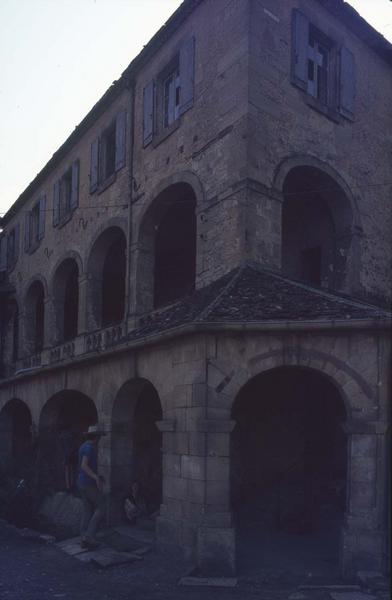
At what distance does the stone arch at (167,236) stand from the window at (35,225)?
4.73 meters

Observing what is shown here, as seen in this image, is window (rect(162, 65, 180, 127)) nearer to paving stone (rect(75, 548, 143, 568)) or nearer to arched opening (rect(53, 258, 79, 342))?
arched opening (rect(53, 258, 79, 342))

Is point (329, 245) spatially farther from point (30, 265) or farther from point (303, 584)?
point (30, 265)

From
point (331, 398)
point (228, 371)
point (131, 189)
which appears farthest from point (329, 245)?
point (228, 371)

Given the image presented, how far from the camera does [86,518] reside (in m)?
9.55

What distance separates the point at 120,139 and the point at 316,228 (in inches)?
213

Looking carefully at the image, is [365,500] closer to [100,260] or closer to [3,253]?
[100,260]

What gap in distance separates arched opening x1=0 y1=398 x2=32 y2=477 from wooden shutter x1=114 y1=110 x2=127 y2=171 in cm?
753

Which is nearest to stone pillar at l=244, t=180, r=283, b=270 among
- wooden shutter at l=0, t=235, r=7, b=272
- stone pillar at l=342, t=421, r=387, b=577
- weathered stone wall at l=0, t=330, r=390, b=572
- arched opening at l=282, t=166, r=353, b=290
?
arched opening at l=282, t=166, r=353, b=290

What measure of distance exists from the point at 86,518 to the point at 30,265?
43.6 ft

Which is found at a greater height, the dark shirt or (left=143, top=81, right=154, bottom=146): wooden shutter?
(left=143, top=81, right=154, bottom=146): wooden shutter

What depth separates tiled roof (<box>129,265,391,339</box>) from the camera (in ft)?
27.3

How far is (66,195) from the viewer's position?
19.2m

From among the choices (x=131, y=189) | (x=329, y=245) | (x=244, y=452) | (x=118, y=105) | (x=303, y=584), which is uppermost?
(x=118, y=105)

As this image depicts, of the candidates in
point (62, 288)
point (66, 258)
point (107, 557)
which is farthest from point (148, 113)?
point (107, 557)
